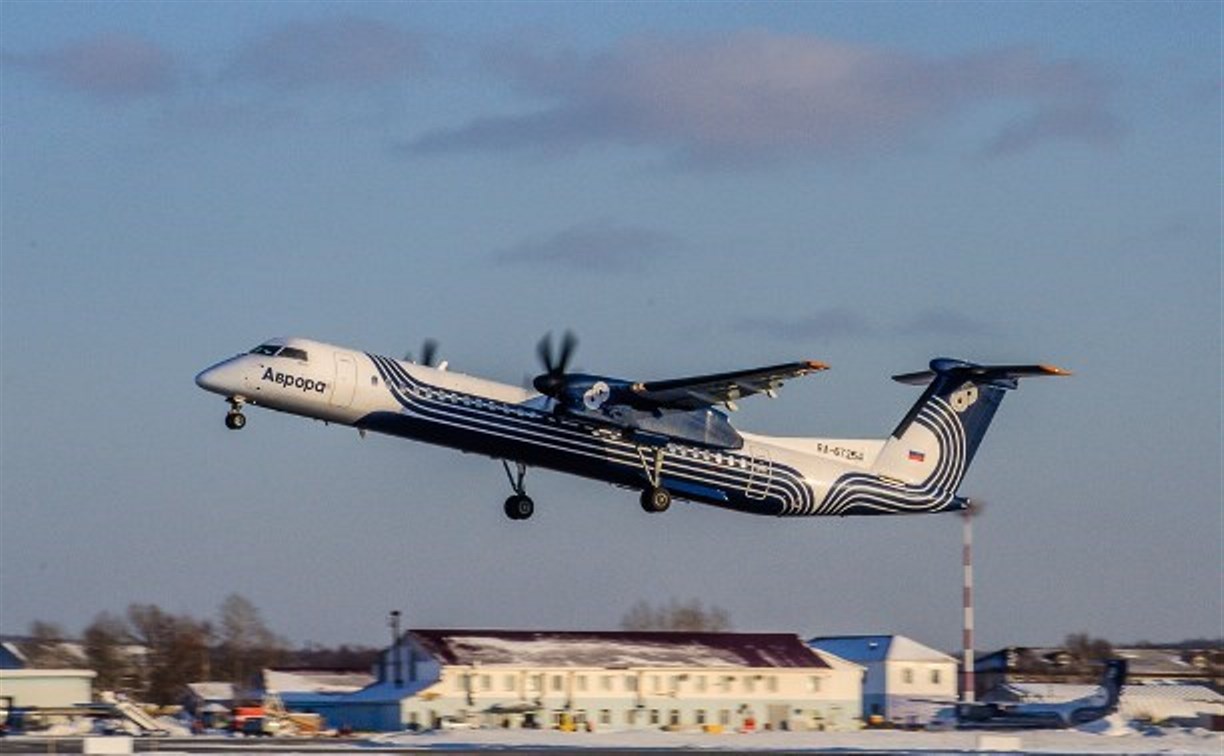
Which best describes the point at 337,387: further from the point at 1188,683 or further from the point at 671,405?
the point at 1188,683

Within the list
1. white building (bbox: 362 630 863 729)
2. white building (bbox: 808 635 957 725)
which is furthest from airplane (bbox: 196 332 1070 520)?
white building (bbox: 808 635 957 725)

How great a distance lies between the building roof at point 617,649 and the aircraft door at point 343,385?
27.1 m

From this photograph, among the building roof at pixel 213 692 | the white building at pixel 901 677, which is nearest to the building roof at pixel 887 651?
the white building at pixel 901 677

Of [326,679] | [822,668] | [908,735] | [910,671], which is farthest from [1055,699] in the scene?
[326,679]

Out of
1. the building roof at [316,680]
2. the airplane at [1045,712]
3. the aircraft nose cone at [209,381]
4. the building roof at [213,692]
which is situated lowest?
the airplane at [1045,712]

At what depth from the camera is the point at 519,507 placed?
45.8 meters

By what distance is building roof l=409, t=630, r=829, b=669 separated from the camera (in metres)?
69.0

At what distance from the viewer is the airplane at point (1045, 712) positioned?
63.5 metres

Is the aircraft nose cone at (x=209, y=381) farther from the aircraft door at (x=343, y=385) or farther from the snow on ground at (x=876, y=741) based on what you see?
the snow on ground at (x=876, y=741)

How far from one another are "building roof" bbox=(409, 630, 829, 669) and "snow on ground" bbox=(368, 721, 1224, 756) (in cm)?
740

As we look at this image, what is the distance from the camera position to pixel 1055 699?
77.4m

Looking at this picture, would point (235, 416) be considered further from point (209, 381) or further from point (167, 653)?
point (167, 653)

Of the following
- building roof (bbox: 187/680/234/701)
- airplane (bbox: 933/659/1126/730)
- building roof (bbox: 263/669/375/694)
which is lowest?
airplane (bbox: 933/659/1126/730)

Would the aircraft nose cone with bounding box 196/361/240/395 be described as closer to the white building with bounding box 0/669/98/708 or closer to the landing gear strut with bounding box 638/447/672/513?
the landing gear strut with bounding box 638/447/672/513
